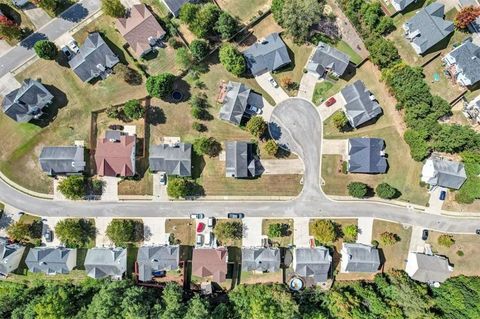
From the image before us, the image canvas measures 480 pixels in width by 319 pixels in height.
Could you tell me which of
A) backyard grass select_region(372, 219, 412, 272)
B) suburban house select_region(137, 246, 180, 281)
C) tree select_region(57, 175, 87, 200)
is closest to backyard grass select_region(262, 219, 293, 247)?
backyard grass select_region(372, 219, 412, 272)

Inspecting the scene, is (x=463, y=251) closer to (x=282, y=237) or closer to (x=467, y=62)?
(x=282, y=237)

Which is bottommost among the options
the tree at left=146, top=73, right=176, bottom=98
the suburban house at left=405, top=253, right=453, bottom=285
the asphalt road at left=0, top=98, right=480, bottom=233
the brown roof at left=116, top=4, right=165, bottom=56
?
the suburban house at left=405, top=253, right=453, bottom=285

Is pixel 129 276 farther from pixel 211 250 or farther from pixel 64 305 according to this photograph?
pixel 211 250

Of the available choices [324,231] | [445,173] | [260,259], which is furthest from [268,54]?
[445,173]

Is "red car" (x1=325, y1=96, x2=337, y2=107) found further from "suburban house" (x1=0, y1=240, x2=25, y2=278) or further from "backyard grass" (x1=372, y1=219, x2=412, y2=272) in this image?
"suburban house" (x1=0, y1=240, x2=25, y2=278)

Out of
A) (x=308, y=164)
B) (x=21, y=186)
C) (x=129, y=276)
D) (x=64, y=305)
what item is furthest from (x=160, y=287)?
(x=308, y=164)

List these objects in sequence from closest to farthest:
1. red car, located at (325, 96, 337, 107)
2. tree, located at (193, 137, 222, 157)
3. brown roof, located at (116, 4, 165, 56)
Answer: brown roof, located at (116, 4, 165, 56), tree, located at (193, 137, 222, 157), red car, located at (325, 96, 337, 107)
